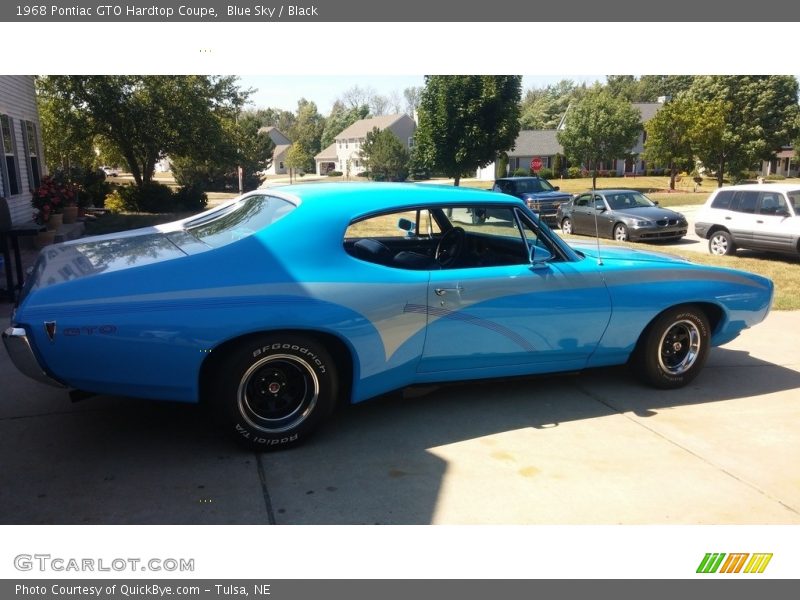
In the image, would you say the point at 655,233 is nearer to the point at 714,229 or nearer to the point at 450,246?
the point at 714,229

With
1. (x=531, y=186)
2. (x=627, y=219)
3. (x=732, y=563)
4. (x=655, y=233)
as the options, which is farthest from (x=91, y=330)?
(x=531, y=186)

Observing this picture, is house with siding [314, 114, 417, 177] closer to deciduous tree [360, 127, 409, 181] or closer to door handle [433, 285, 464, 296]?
deciduous tree [360, 127, 409, 181]

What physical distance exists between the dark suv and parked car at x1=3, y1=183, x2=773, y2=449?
49.1ft

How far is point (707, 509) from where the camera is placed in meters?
3.42

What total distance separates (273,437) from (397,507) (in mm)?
954

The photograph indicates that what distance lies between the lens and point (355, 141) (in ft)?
230

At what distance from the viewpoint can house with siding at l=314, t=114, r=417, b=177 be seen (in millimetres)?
66500

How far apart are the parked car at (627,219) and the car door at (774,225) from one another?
130 inches

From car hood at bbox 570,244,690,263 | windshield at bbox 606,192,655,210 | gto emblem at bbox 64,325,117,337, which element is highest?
car hood at bbox 570,244,690,263

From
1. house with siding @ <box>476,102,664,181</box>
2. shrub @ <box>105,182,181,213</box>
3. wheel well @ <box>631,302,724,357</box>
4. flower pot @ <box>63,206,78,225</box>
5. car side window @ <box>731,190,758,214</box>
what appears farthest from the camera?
house with siding @ <box>476,102,664,181</box>

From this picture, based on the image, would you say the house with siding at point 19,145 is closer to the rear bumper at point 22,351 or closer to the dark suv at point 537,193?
the rear bumper at point 22,351

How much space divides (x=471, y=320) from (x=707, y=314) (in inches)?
89.7

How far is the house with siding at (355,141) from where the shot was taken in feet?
218

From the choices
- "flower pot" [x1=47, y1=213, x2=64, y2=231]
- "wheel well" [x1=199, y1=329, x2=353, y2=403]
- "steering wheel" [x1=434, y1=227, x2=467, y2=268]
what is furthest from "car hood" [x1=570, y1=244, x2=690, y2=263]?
"flower pot" [x1=47, y1=213, x2=64, y2=231]
